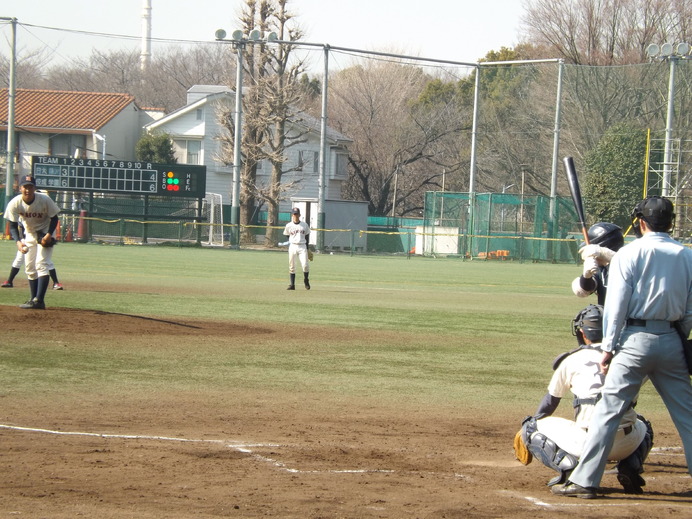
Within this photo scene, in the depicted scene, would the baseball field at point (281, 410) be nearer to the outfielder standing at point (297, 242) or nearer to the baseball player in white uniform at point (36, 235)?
the baseball player in white uniform at point (36, 235)

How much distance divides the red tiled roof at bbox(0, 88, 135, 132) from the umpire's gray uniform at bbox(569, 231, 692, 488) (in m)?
60.0

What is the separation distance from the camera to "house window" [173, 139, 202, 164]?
65250mm

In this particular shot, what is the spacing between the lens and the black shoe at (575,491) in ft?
18.7

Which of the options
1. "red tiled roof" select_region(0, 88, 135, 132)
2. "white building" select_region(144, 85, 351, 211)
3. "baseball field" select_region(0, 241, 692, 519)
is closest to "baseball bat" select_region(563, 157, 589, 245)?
"baseball field" select_region(0, 241, 692, 519)

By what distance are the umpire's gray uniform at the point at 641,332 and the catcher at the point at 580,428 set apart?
0.27 metres

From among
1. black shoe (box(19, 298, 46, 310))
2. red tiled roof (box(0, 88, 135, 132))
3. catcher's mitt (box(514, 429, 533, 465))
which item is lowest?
catcher's mitt (box(514, 429, 533, 465))

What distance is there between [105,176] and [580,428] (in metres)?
40.6

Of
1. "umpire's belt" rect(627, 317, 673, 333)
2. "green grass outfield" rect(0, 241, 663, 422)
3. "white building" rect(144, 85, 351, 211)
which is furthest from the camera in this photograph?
"white building" rect(144, 85, 351, 211)

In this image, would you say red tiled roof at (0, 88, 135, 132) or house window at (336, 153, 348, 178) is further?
house window at (336, 153, 348, 178)

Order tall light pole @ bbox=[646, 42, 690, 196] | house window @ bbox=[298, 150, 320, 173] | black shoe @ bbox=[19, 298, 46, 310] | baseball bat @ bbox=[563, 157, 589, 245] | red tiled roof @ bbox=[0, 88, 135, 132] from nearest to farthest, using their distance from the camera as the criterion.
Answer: baseball bat @ bbox=[563, 157, 589, 245], black shoe @ bbox=[19, 298, 46, 310], tall light pole @ bbox=[646, 42, 690, 196], red tiled roof @ bbox=[0, 88, 135, 132], house window @ bbox=[298, 150, 320, 173]

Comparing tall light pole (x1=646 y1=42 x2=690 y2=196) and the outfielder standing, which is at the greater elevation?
tall light pole (x1=646 y1=42 x2=690 y2=196)

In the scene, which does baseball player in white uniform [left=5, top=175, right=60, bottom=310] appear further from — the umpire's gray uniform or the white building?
the white building

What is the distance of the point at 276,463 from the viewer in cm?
639

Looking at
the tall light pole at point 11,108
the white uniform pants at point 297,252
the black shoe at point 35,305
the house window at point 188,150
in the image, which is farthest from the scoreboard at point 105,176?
the black shoe at point 35,305
